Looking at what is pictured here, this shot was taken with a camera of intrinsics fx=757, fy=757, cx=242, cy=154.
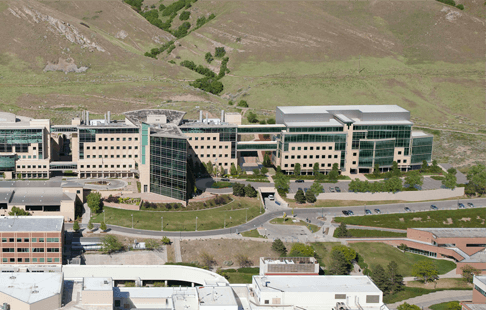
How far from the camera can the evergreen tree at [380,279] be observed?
143125 mm

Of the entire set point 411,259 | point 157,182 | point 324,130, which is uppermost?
point 324,130

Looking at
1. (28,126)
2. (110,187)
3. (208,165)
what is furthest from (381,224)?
(28,126)

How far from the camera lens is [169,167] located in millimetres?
170125

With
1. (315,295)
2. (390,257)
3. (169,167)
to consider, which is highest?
(169,167)

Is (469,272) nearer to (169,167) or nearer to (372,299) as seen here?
(372,299)

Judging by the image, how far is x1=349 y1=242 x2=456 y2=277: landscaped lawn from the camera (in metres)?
156

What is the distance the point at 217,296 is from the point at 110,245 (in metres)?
45.1

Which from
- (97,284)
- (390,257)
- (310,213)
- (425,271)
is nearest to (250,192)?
(310,213)

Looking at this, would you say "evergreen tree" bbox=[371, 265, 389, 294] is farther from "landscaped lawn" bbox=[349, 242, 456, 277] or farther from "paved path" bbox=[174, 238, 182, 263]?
"paved path" bbox=[174, 238, 182, 263]

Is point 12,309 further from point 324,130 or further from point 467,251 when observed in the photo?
point 324,130

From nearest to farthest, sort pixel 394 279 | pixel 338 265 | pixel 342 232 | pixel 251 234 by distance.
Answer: pixel 394 279 < pixel 338 265 < pixel 251 234 < pixel 342 232

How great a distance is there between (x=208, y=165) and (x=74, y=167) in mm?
33271

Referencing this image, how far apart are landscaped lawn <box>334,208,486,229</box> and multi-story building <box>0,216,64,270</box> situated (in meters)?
63.4

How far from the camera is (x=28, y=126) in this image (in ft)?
613
